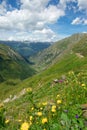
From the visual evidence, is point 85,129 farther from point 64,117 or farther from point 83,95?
point 83,95

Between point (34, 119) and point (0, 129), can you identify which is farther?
point (34, 119)

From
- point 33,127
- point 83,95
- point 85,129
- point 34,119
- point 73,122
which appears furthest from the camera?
point 83,95

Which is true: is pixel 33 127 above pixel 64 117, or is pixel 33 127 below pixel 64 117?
below

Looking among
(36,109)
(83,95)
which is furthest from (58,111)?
(83,95)

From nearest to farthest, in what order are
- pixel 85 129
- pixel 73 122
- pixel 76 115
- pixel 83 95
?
pixel 85 129
pixel 73 122
pixel 76 115
pixel 83 95

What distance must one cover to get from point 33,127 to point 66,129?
66.0 inches

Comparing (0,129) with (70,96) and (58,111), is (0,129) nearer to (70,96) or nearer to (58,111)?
(58,111)

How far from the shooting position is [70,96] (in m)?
10.6

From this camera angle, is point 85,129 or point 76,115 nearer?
point 85,129

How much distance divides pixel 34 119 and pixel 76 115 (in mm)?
1729

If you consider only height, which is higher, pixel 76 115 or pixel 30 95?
pixel 30 95

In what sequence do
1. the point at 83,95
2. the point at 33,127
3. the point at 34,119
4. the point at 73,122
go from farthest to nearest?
the point at 83,95 → the point at 34,119 → the point at 33,127 → the point at 73,122

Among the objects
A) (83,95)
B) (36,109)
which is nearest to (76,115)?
(36,109)

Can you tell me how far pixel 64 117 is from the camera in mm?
5359
